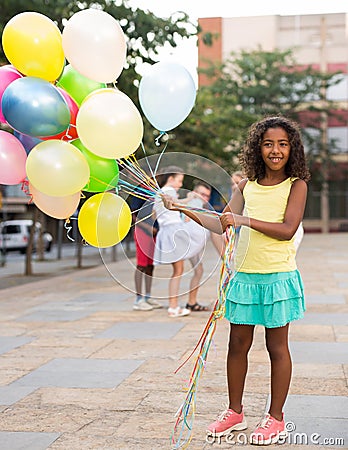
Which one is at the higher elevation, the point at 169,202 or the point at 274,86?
the point at 274,86

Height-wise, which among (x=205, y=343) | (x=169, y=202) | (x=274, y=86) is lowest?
(x=205, y=343)

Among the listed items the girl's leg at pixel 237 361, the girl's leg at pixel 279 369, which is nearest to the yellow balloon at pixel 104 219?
the girl's leg at pixel 237 361

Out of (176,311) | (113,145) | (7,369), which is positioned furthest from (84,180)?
(176,311)

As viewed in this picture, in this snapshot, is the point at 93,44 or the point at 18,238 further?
the point at 18,238

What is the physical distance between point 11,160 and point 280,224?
152cm

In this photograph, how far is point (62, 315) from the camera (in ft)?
29.4

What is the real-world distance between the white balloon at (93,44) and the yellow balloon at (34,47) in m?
0.07

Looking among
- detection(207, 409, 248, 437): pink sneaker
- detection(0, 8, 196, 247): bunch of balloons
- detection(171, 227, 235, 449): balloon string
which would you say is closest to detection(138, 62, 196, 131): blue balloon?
detection(0, 8, 196, 247): bunch of balloons

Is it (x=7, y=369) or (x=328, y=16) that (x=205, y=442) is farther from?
(x=328, y=16)

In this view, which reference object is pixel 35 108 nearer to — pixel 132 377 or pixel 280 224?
pixel 280 224

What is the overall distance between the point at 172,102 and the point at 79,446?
76.4 inches

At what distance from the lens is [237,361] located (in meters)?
4.23

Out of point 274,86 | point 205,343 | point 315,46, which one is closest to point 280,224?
point 205,343

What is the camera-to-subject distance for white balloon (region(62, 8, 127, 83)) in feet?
13.4
